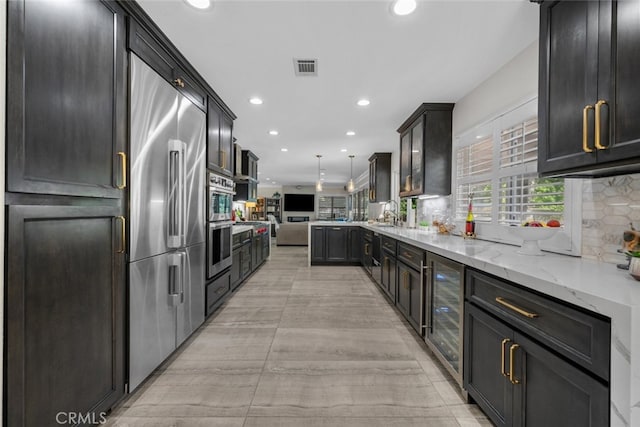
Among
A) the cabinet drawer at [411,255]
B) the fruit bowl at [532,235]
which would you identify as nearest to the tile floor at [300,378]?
the cabinet drawer at [411,255]

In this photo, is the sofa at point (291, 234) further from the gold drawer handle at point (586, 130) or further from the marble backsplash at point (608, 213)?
the gold drawer handle at point (586, 130)

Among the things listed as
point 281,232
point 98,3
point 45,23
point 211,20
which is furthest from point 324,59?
point 281,232

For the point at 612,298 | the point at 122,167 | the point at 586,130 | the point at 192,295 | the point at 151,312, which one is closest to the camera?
the point at 612,298

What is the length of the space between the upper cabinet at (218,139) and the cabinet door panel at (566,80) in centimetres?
272

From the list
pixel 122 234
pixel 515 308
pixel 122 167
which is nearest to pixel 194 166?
pixel 122 167

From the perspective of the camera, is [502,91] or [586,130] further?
[502,91]

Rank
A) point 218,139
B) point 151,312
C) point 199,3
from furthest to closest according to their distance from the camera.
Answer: point 218,139 < point 151,312 < point 199,3

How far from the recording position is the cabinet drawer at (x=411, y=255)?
251 cm

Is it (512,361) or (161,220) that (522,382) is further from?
(161,220)

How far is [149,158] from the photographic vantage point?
1.86 m

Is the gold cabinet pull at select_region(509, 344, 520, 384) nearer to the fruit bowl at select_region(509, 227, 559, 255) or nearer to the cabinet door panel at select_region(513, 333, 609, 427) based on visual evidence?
the cabinet door panel at select_region(513, 333, 609, 427)

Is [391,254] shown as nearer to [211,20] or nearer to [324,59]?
[324,59]

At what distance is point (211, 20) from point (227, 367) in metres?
2.45

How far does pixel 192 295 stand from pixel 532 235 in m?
2.63
